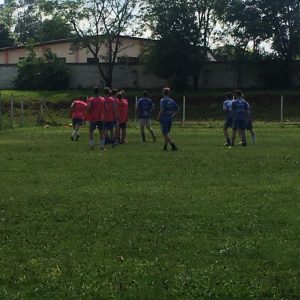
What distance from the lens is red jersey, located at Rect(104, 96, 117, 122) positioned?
834 inches

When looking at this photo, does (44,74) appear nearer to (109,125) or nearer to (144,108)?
(144,108)

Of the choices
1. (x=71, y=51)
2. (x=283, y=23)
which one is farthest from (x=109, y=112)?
(x=71, y=51)

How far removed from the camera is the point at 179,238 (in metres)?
7.89

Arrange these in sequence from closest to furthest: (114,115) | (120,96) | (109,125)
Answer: (114,115) < (109,125) < (120,96)

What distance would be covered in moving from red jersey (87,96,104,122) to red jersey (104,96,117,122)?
1.27ft

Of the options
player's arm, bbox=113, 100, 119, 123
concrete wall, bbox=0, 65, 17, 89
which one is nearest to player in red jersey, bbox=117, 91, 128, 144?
player's arm, bbox=113, 100, 119, 123

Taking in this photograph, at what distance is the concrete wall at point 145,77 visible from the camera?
6234 cm

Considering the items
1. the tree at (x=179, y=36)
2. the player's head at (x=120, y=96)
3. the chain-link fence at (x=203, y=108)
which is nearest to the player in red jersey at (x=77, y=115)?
the player's head at (x=120, y=96)

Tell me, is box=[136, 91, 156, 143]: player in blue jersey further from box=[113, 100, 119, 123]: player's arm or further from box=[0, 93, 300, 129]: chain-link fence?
box=[0, 93, 300, 129]: chain-link fence

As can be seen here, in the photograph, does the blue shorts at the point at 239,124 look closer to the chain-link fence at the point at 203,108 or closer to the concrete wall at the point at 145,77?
the chain-link fence at the point at 203,108

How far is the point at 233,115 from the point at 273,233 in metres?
14.2

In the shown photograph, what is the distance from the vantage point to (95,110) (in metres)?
20.8

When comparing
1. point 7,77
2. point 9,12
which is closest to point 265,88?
point 7,77

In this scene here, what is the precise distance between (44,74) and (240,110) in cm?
4447
